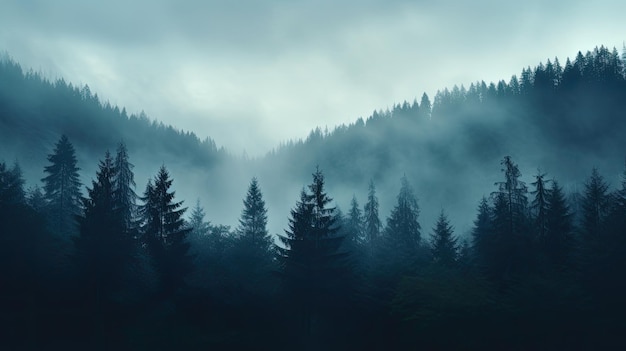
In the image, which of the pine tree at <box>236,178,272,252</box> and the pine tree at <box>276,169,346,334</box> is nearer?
the pine tree at <box>276,169,346,334</box>

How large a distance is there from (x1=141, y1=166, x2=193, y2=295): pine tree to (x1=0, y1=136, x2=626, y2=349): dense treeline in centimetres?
12

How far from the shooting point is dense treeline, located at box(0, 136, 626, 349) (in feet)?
128

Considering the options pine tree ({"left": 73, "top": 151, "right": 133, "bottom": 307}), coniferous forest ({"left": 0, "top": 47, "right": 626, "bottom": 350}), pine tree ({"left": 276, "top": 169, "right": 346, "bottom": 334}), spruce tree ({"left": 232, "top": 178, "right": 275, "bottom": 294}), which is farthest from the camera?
spruce tree ({"left": 232, "top": 178, "right": 275, "bottom": 294})

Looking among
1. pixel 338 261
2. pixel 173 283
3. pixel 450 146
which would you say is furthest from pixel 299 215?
pixel 450 146

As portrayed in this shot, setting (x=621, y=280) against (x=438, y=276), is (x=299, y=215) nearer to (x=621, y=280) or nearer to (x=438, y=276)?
(x=438, y=276)

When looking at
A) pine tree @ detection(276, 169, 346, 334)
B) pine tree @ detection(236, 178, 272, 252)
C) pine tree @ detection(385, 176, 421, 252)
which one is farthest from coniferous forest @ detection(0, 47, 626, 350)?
pine tree @ detection(385, 176, 421, 252)

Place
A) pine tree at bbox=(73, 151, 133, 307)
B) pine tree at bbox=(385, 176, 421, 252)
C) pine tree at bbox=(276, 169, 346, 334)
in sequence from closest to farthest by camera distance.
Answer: pine tree at bbox=(73, 151, 133, 307) < pine tree at bbox=(276, 169, 346, 334) < pine tree at bbox=(385, 176, 421, 252)

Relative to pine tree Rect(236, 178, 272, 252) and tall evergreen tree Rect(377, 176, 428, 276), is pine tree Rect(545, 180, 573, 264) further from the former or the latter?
pine tree Rect(236, 178, 272, 252)

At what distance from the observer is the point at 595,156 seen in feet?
516

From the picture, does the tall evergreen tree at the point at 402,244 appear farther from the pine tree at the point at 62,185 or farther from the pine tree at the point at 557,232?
the pine tree at the point at 62,185

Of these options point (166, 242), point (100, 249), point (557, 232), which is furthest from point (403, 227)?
point (100, 249)

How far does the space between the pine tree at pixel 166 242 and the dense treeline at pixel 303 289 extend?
0.38ft

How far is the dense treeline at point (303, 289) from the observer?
39.2 meters

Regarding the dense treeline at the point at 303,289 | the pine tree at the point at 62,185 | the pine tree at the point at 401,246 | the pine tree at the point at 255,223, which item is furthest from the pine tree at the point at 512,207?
the pine tree at the point at 62,185
